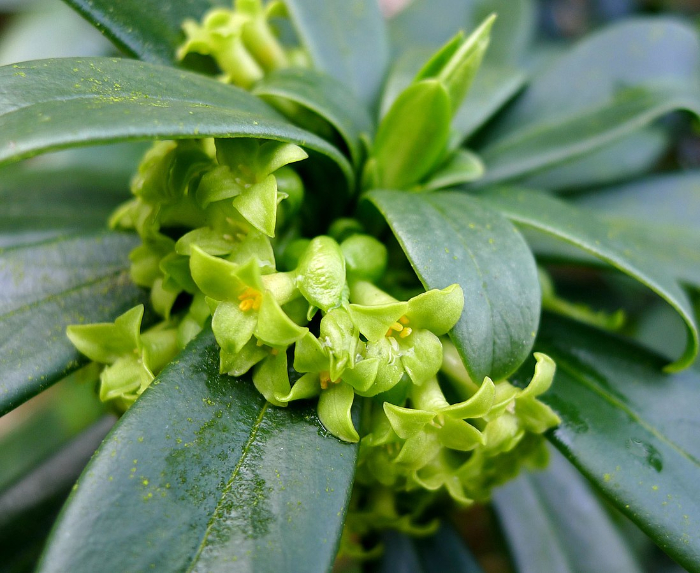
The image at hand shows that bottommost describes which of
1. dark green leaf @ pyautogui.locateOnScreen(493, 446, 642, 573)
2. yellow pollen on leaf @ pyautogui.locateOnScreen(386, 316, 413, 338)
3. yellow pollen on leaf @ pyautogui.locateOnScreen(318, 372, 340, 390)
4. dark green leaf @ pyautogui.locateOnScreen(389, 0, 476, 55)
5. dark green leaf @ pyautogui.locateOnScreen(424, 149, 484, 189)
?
dark green leaf @ pyautogui.locateOnScreen(493, 446, 642, 573)

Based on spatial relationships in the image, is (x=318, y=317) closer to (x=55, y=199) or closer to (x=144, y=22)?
(x=144, y=22)

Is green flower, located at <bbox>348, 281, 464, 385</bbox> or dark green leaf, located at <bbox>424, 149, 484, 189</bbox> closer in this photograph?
green flower, located at <bbox>348, 281, 464, 385</bbox>

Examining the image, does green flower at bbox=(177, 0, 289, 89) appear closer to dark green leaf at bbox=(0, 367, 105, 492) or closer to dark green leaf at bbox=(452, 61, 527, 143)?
dark green leaf at bbox=(452, 61, 527, 143)

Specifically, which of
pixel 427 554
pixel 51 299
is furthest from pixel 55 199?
pixel 427 554

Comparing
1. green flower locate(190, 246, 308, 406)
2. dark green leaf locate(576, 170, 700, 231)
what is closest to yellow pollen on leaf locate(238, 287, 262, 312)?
green flower locate(190, 246, 308, 406)

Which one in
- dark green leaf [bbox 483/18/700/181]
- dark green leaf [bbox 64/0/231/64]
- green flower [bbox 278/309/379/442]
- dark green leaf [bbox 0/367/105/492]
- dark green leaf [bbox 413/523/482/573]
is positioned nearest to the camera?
green flower [bbox 278/309/379/442]

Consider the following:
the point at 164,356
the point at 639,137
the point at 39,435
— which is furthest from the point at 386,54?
the point at 39,435
